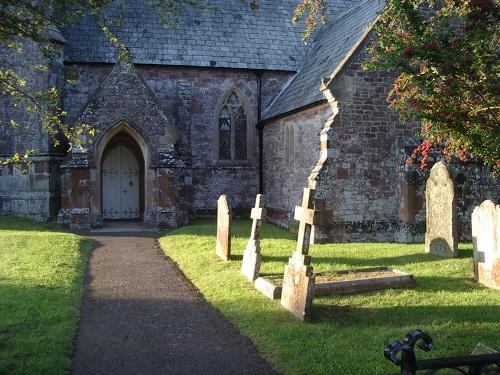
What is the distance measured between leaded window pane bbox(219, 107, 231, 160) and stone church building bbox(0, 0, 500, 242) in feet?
0.14

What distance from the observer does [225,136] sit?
72.3ft

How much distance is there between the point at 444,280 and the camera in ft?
31.2

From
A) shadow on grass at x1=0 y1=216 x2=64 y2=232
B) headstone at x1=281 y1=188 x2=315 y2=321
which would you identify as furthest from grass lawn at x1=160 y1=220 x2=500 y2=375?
shadow on grass at x1=0 y1=216 x2=64 y2=232

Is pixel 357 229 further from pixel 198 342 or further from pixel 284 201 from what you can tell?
pixel 198 342

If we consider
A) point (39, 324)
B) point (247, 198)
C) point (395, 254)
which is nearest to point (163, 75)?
A: point (247, 198)

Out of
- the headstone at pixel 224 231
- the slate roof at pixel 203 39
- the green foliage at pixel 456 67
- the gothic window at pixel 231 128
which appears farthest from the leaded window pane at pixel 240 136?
the green foliage at pixel 456 67

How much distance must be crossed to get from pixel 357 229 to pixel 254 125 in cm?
860

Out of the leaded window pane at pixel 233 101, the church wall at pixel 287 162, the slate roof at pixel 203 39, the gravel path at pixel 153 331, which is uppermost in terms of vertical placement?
the slate roof at pixel 203 39

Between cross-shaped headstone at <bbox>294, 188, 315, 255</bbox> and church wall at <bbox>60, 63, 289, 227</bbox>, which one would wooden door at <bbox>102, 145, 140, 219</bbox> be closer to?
church wall at <bbox>60, 63, 289, 227</bbox>

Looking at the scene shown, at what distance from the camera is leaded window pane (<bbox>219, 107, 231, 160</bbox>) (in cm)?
2198

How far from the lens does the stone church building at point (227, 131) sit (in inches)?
581

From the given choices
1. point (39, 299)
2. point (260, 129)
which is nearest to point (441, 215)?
point (39, 299)

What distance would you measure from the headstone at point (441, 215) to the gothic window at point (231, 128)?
426 inches

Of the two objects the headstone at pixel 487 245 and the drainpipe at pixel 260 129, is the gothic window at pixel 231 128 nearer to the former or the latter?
the drainpipe at pixel 260 129
